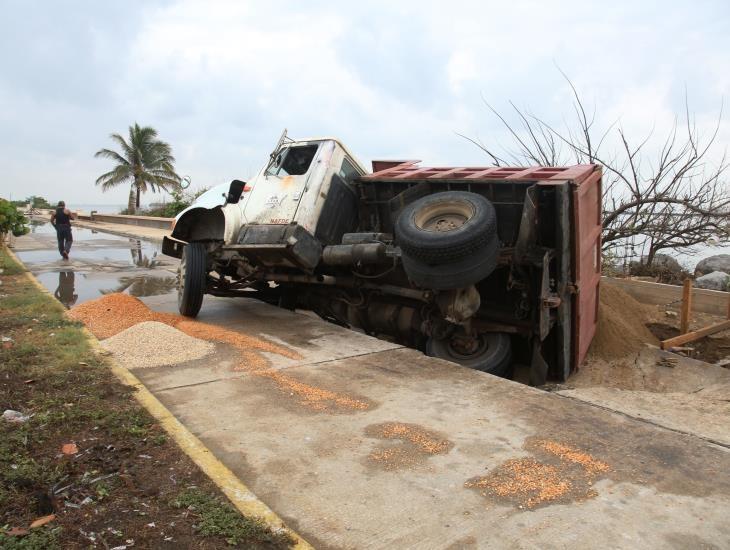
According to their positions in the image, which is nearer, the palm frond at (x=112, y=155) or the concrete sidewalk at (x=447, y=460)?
the concrete sidewalk at (x=447, y=460)

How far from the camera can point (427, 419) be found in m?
4.24

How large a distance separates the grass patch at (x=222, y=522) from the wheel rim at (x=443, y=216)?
3325 mm

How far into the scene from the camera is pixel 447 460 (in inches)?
140

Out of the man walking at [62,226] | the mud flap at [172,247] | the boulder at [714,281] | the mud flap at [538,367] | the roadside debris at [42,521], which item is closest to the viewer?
the roadside debris at [42,521]

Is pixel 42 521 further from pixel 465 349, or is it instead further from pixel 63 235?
pixel 63 235

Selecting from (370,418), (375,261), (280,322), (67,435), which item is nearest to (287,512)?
(370,418)

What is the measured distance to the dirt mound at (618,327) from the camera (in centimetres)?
737

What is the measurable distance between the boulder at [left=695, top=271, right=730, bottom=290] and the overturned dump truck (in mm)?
4580

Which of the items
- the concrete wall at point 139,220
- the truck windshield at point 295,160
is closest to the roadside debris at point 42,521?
the truck windshield at point 295,160

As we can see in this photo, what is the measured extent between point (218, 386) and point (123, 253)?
1442cm

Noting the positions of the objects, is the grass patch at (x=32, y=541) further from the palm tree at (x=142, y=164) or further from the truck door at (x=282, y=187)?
the palm tree at (x=142, y=164)

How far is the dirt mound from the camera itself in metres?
7.37

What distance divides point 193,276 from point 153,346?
5.55 feet

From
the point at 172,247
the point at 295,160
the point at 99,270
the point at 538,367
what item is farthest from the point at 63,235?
the point at 538,367
